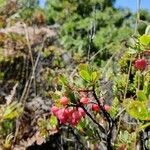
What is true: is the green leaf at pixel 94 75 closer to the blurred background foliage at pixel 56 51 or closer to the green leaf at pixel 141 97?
the blurred background foliage at pixel 56 51

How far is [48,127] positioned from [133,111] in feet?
7.25

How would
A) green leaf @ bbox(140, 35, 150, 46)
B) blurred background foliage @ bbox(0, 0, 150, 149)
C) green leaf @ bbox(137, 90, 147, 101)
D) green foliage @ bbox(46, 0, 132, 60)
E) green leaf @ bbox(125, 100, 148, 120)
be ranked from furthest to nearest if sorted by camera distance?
green foliage @ bbox(46, 0, 132, 60) → blurred background foliage @ bbox(0, 0, 150, 149) → green leaf @ bbox(140, 35, 150, 46) → green leaf @ bbox(137, 90, 147, 101) → green leaf @ bbox(125, 100, 148, 120)

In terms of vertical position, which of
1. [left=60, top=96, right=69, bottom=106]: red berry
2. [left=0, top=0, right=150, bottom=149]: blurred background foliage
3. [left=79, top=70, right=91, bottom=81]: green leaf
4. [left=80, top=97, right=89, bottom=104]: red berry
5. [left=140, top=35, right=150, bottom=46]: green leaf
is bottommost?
[left=0, top=0, right=150, bottom=149]: blurred background foliage

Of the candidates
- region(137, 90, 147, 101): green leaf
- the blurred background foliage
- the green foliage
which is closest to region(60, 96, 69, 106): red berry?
the blurred background foliage

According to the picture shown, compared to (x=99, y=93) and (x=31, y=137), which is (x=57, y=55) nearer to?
(x=31, y=137)

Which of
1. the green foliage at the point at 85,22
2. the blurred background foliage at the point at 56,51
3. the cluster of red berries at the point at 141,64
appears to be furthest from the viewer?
the green foliage at the point at 85,22

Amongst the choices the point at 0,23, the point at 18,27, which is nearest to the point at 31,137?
the point at 0,23

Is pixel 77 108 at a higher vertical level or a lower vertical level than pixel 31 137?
higher

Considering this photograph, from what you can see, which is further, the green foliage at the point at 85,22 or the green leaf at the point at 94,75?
the green foliage at the point at 85,22

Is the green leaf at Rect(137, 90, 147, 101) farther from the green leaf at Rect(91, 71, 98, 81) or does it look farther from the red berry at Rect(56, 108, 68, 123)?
the red berry at Rect(56, 108, 68, 123)

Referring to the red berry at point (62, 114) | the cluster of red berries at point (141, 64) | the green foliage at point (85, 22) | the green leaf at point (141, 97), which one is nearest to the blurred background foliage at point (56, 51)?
the green foliage at point (85, 22)

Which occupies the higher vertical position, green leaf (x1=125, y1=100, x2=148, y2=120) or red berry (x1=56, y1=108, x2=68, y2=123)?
green leaf (x1=125, y1=100, x2=148, y2=120)

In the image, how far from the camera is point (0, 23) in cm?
673

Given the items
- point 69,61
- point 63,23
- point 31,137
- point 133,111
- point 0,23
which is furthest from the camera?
point 63,23
